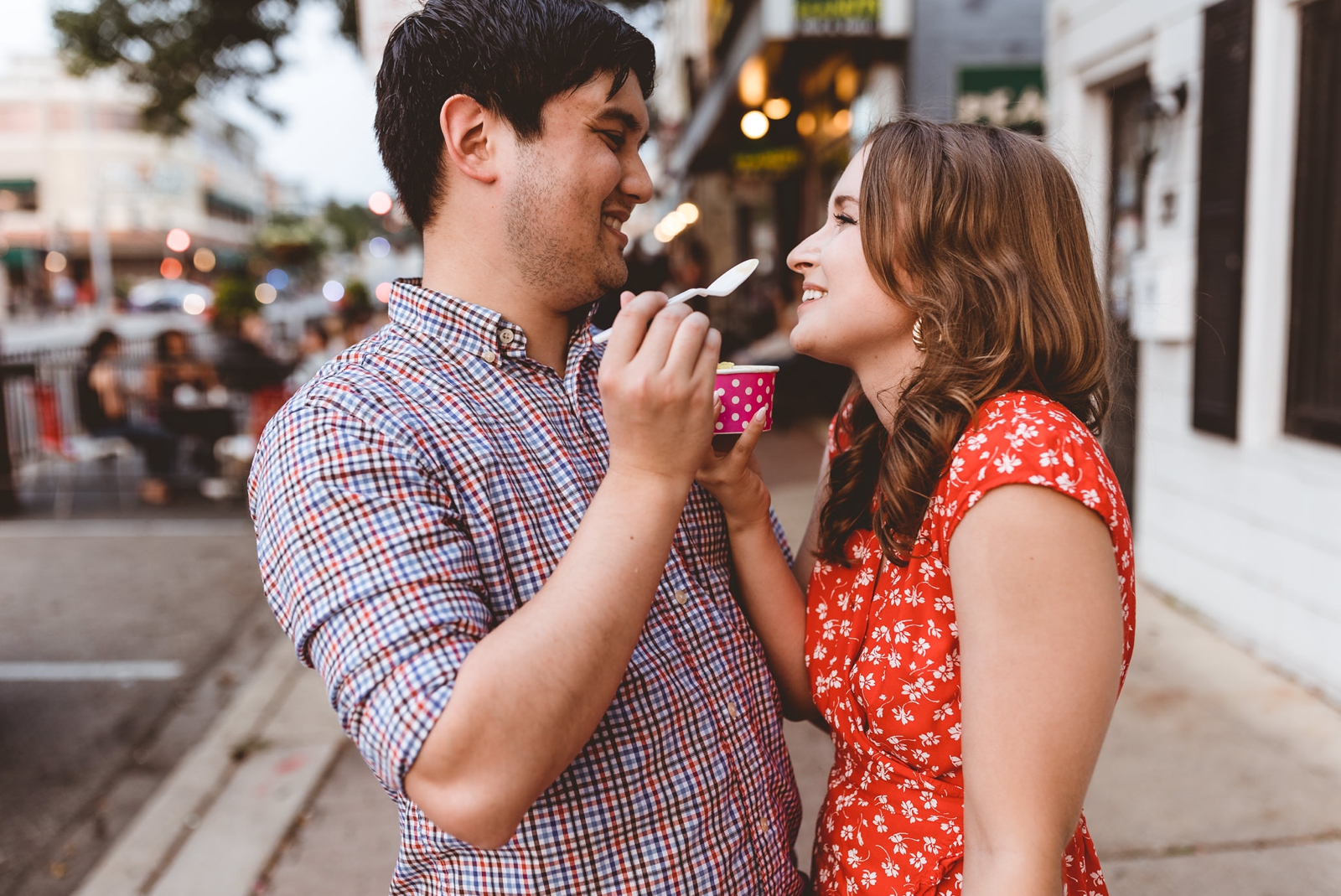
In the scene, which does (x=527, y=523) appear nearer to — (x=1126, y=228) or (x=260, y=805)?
(x=260, y=805)

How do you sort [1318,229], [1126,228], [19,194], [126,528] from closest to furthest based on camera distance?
[1318,229] < [1126,228] < [126,528] < [19,194]

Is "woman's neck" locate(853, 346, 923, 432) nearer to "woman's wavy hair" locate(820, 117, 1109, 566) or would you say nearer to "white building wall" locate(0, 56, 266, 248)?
"woman's wavy hair" locate(820, 117, 1109, 566)

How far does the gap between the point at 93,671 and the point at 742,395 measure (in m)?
5.24

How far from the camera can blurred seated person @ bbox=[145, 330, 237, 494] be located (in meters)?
9.87

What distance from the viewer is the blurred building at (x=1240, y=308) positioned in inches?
167

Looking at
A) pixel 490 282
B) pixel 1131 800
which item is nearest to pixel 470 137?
pixel 490 282

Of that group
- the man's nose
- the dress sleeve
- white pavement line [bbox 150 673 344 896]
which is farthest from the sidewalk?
the man's nose

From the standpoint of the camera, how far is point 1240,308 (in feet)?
15.0

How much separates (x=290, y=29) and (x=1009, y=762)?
1450 cm

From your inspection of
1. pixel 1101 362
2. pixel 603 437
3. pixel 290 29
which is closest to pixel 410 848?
pixel 603 437

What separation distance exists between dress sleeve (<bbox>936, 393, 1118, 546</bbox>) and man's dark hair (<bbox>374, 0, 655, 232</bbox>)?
0.82 metres

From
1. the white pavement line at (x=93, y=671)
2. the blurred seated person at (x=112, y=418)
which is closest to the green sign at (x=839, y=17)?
the white pavement line at (x=93, y=671)

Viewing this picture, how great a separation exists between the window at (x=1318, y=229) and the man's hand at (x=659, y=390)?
3912 millimetres

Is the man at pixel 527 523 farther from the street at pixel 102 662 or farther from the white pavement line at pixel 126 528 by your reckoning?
the white pavement line at pixel 126 528
